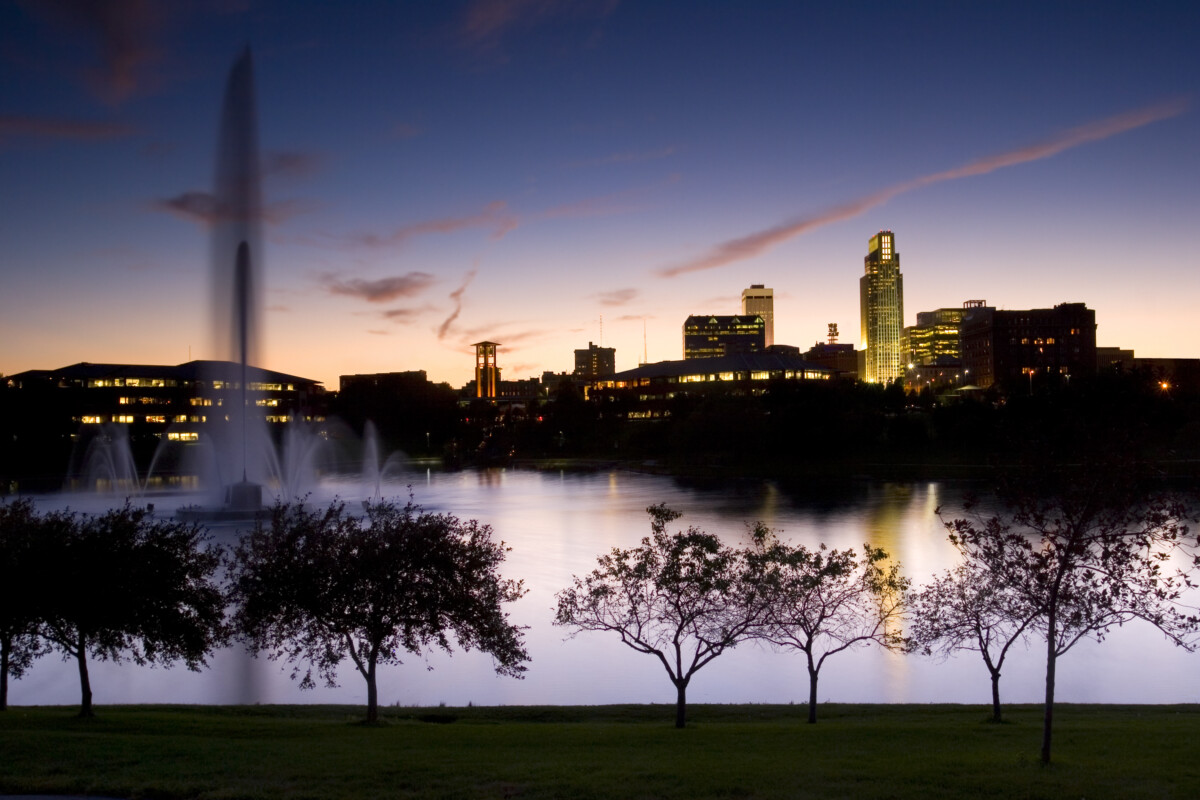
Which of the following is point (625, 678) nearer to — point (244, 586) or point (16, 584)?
point (244, 586)

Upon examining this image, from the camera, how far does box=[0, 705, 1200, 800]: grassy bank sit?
1272 cm

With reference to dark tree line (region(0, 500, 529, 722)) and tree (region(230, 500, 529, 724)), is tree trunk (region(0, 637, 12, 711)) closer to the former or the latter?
dark tree line (region(0, 500, 529, 722))

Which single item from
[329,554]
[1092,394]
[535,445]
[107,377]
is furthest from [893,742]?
[107,377]

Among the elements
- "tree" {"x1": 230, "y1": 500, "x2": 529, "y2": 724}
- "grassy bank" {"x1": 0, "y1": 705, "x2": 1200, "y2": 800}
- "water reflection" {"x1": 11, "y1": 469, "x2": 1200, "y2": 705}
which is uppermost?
"tree" {"x1": 230, "y1": 500, "x2": 529, "y2": 724}

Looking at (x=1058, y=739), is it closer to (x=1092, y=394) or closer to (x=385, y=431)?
(x=1092, y=394)

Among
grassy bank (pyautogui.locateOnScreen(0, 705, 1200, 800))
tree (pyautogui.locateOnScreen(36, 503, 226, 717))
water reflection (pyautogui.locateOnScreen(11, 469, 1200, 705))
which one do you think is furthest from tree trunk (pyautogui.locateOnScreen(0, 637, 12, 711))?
water reflection (pyautogui.locateOnScreen(11, 469, 1200, 705))

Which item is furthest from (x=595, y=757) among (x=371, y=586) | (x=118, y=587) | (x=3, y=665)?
(x=3, y=665)

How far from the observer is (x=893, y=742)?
16.3 m

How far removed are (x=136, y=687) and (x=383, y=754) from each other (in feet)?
50.7

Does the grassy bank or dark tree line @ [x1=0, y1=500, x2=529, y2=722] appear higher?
dark tree line @ [x1=0, y1=500, x2=529, y2=722]

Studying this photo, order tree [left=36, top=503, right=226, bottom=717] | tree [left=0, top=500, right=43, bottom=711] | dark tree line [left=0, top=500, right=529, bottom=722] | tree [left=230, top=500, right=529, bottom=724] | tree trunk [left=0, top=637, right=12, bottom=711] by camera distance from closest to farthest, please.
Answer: tree [left=0, top=500, right=43, bottom=711] < tree [left=36, top=503, right=226, bottom=717] < dark tree line [left=0, top=500, right=529, bottom=722] < tree trunk [left=0, top=637, right=12, bottom=711] < tree [left=230, top=500, right=529, bottom=724]

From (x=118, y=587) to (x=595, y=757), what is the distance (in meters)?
10.3

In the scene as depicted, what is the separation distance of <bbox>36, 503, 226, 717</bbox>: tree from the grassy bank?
1.70 metres

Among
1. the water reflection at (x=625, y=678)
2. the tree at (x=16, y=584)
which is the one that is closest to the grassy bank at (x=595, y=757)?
the tree at (x=16, y=584)
